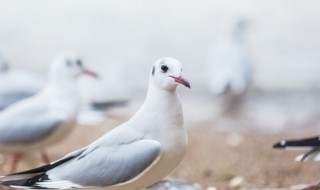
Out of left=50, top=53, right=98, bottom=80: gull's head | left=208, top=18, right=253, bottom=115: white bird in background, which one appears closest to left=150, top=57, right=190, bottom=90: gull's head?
left=50, top=53, right=98, bottom=80: gull's head

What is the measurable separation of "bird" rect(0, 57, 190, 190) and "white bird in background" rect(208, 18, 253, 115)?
3.51 metres

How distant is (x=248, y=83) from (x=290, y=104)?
504mm

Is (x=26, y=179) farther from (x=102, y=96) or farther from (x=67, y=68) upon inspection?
(x=102, y=96)

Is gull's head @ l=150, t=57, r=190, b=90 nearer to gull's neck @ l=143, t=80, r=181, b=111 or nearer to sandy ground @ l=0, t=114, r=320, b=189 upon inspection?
gull's neck @ l=143, t=80, r=181, b=111

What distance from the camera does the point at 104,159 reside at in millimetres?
2576

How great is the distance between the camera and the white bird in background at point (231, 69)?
239 inches

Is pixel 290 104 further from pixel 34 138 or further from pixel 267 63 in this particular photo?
pixel 34 138

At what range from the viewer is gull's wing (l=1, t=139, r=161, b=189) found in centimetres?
254

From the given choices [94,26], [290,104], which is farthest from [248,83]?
[94,26]

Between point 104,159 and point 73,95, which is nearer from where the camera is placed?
point 104,159

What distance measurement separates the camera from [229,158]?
178 inches

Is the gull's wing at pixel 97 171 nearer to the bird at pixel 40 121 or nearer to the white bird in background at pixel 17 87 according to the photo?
the bird at pixel 40 121

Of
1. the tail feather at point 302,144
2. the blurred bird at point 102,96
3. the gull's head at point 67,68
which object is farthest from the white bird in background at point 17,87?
the tail feather at point 302,144

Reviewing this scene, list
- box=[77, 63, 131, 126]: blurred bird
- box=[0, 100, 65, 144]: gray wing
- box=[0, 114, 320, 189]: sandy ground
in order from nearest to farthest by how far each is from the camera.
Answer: box=[0, 100, 65, 144]: gray wing < box=[0, 114, 320, 189]: sandy ground < box=[77, 63, 131, 126]: blurred bird
